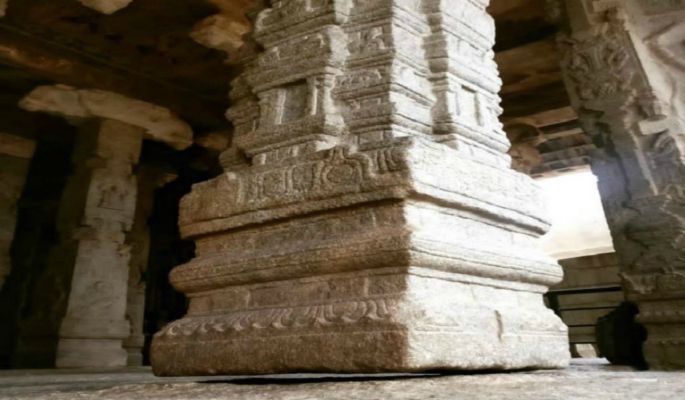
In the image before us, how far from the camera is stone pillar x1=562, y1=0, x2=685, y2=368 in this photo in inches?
135

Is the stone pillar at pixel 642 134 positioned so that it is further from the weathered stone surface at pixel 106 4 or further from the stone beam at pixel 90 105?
the stone beam at pixel 90 105

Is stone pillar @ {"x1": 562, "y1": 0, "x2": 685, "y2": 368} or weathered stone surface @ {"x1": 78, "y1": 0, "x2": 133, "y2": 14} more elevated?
weathered stone surface @ {"x1": 78, "y1": 0, "x2": 133, "y2": 14}

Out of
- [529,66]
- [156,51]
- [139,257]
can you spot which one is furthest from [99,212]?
[529,66]

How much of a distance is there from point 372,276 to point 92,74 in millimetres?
5379

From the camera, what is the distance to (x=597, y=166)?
4.04 metres

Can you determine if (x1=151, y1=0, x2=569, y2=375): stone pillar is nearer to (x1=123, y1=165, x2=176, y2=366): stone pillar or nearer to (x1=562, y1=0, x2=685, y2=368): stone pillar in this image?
(x1=562, y1=0, x2=685, y2=368): stone pillar

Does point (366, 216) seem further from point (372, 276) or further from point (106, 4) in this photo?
point (106, 4)

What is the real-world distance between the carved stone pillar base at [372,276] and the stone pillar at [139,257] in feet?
18.3

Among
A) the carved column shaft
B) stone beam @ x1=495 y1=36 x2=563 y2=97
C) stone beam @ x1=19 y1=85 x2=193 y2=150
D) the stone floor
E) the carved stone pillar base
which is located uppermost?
stone beam @ x1=495 y1=36 x2=563 y2=97

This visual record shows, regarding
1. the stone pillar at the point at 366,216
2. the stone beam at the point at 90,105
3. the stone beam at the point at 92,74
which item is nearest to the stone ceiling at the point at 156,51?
the stone beam at the point at 92,74

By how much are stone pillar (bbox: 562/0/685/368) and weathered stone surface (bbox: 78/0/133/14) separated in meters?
3.55

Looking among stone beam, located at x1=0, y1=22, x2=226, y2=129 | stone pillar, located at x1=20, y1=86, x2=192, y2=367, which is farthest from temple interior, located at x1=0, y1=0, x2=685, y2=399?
stone pillar, located at x1=20, y1=86, x2=192, y2=367

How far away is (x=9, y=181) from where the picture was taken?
23.5 ft

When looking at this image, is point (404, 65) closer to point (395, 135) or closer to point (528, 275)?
point (395, 135)
